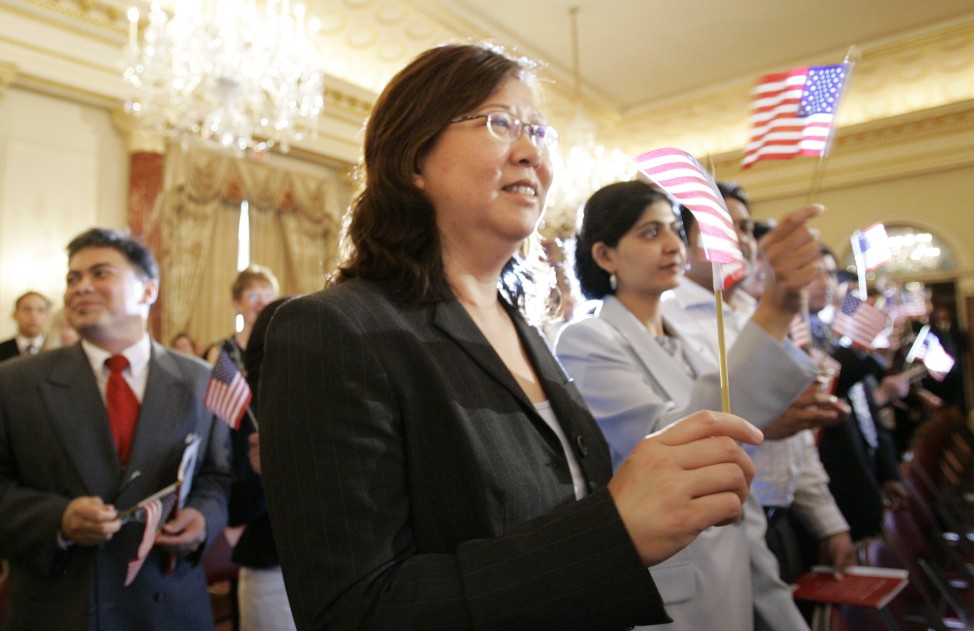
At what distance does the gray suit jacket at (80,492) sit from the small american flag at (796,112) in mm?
1705

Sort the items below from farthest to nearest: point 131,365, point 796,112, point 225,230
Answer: point 225,230 → point 131,365 → point 796,112

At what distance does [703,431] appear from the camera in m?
0.81

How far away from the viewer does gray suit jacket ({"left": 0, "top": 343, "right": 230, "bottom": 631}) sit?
170 centimetres

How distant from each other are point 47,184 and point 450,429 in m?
6.09

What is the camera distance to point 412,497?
86cm

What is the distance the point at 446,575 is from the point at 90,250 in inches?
72.2

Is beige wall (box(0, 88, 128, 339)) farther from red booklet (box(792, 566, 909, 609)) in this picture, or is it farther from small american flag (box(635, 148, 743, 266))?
small american flag (box(635, 148, 743, 266))

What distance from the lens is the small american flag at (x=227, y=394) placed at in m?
2.02

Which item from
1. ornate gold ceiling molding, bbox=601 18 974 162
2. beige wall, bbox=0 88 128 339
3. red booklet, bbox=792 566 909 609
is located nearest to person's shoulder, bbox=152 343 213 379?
red booklet, bbox=792 566 909 609

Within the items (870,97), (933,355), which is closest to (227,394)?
(933,355)

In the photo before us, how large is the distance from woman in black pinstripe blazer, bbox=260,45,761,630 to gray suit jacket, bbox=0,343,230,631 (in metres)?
1.19

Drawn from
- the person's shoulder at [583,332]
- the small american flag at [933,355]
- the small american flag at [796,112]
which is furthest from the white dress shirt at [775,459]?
the small american flag at [933,355]

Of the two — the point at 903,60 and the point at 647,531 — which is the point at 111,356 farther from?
the point at 903,60

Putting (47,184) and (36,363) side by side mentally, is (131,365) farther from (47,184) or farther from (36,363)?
(47,184)
